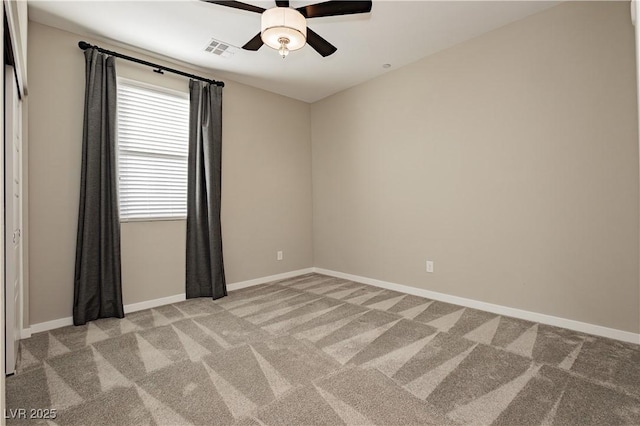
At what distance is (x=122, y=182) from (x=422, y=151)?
3181 millimetres

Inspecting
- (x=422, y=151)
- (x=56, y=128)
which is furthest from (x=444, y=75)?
(x=56, y=128)

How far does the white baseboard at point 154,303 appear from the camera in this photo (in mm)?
2687

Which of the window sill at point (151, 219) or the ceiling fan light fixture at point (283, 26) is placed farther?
the window sill at point (151, 219)

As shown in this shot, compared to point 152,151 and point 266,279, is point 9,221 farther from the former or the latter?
point 266,279

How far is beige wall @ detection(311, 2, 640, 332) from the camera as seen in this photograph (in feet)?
7.89

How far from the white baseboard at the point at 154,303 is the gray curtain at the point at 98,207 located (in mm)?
147

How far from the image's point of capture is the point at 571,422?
1.52m

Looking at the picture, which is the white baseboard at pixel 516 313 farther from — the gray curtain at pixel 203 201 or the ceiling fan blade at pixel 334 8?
the ceiling fan blade at pixel 334 8

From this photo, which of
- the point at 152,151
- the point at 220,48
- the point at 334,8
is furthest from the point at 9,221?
the point at 334,8

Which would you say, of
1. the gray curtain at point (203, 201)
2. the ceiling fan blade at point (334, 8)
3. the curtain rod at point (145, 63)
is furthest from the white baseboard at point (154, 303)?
the ceiling fan blade at point (334, 8)

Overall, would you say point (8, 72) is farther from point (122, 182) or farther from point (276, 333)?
point (276, 333)

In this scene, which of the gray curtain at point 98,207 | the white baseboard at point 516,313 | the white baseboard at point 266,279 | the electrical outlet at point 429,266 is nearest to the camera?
the white baseboard at point 516,313

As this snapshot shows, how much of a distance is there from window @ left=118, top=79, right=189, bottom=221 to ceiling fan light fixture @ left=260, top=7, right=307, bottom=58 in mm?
1740

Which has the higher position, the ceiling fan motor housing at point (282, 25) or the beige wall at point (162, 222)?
the ceiling fan motor housing at point (282, 25)
